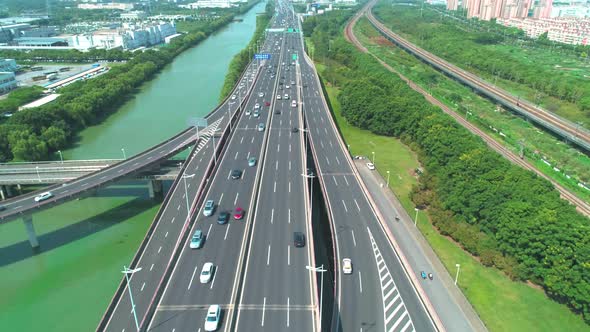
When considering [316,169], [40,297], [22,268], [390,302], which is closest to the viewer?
[390,302]

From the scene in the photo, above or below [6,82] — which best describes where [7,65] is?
above

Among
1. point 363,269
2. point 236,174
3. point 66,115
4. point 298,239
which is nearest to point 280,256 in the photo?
point 298,239

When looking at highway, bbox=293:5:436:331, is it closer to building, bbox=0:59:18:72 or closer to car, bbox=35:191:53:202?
car, bbox=35:191:53:202

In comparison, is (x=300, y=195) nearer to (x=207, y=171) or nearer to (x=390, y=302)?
(x=207, y=171)

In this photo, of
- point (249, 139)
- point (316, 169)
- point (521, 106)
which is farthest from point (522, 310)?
point (521, 106)

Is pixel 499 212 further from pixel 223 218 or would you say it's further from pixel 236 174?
pixel 236 174

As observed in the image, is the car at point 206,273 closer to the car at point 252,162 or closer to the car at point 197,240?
the car at point 197,240
